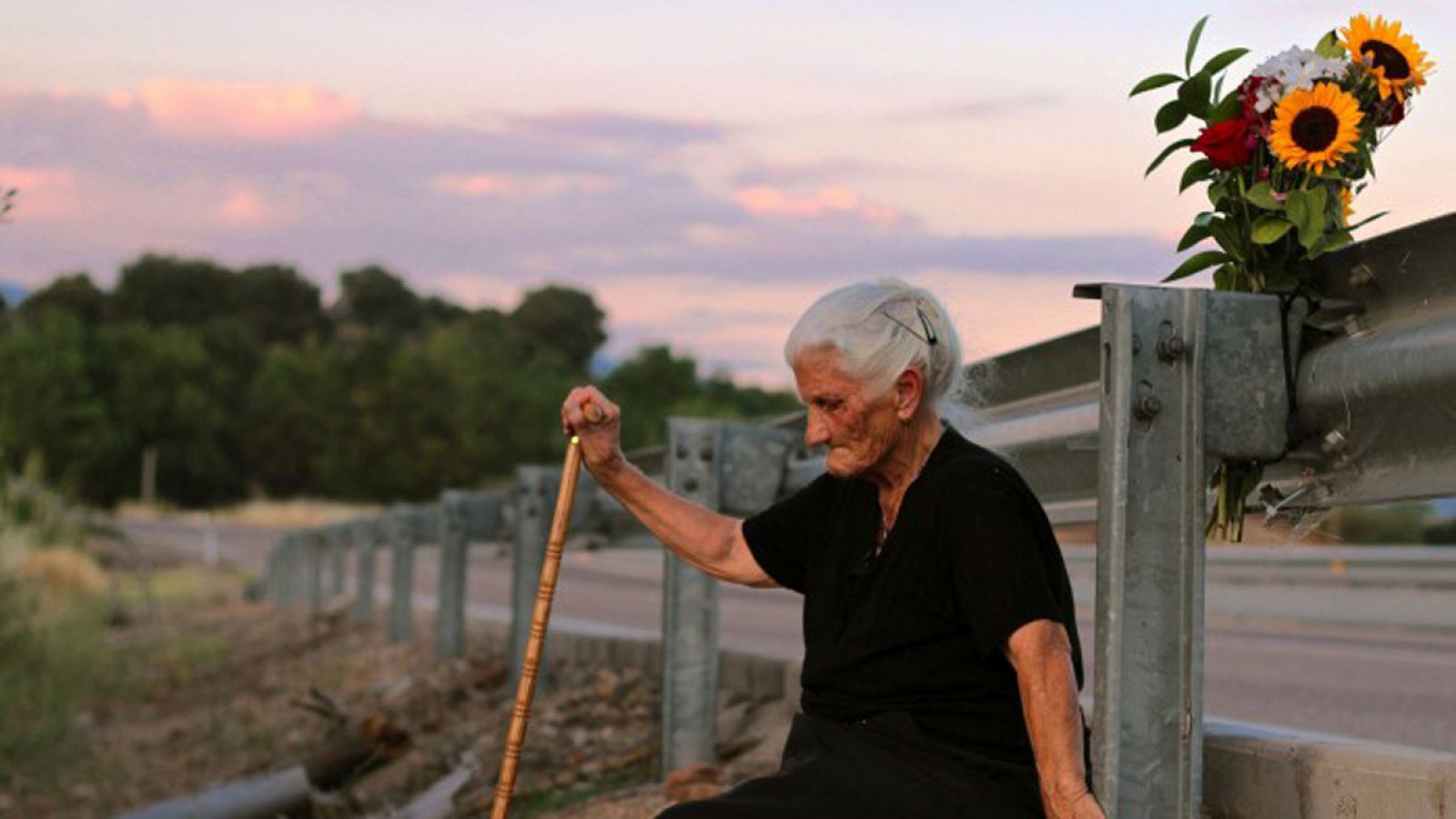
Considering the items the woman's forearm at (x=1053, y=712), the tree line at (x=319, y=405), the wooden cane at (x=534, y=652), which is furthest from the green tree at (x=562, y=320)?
the woman's forearm at (x=1053, y=712)

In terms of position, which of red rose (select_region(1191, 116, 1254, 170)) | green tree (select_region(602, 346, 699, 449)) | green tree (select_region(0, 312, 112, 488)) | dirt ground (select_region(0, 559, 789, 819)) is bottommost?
dirt ground (select_region(0, 559, 789, 819))

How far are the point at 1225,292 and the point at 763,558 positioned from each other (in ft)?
4.25

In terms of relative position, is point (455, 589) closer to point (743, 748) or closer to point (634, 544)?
point (634, 544)

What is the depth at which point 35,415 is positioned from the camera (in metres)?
64.9

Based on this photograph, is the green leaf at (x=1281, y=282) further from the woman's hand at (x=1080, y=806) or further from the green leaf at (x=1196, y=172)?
the woman's hand at (x=1080, y=806)

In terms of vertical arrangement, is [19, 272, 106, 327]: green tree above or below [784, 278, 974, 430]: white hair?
above

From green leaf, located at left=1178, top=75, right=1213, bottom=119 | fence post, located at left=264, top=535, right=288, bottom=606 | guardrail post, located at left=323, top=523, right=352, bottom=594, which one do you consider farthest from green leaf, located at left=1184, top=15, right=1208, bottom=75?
fence post, located at left=264, top=535, right=288, bottom=606

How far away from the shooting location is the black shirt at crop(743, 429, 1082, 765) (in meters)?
4.34

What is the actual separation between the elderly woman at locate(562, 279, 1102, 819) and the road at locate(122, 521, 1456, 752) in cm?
464

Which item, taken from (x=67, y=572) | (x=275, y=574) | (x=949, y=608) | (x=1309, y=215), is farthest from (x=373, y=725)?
(x=67, y=572)

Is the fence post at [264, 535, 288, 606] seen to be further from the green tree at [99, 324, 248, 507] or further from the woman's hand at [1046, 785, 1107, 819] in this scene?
the green tree at [99, 324, 248, 507]

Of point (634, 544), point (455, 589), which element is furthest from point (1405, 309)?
point (455, 589)

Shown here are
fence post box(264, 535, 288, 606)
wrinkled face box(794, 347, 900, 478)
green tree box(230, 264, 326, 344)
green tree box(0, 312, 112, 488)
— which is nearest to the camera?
wrinkled face box(794, 347, 900, 478)

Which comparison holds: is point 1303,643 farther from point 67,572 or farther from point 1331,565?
point 67,572
